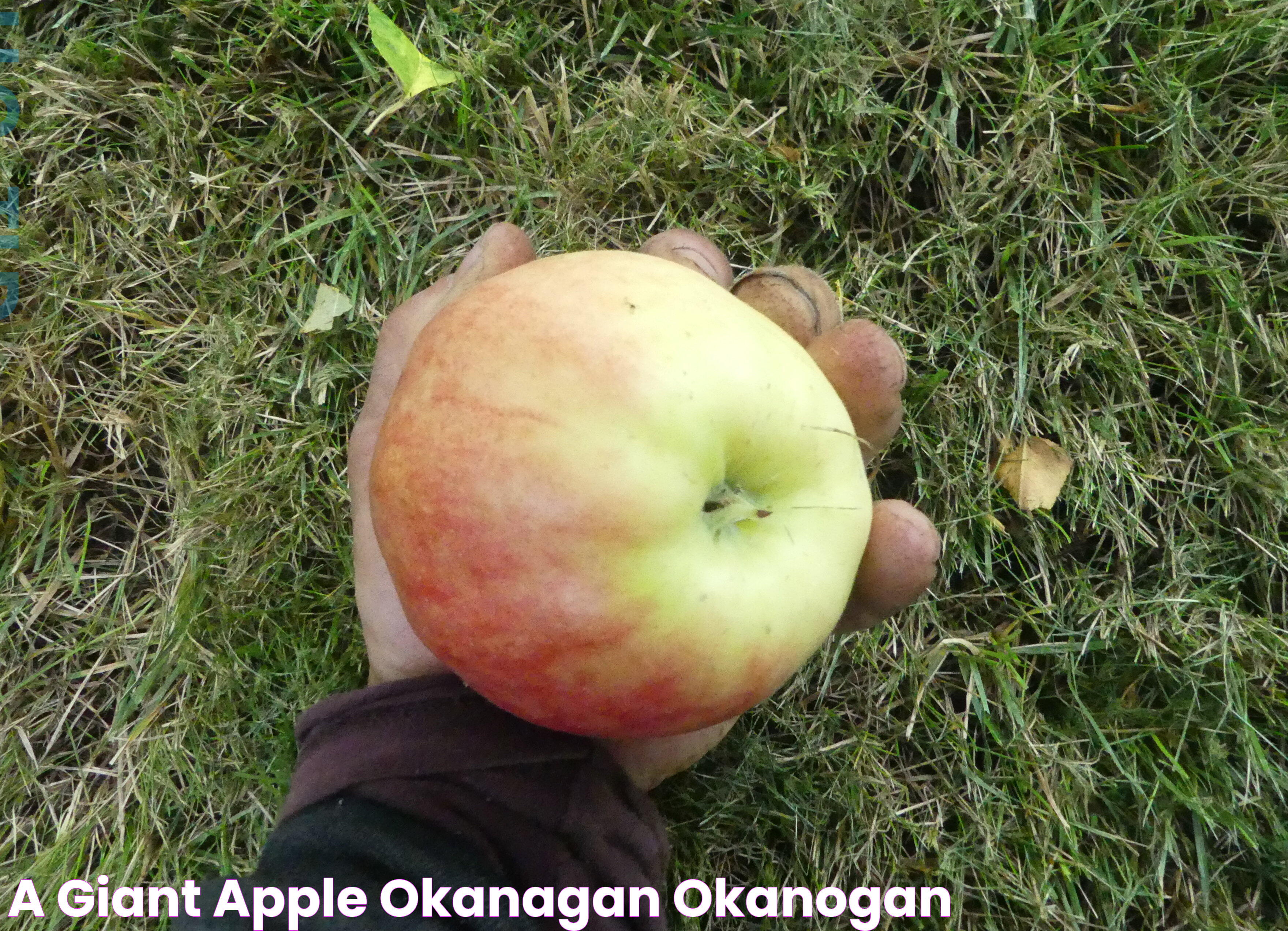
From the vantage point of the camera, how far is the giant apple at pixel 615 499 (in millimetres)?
1239

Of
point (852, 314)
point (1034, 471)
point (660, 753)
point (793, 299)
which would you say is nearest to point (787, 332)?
point (793, 299)


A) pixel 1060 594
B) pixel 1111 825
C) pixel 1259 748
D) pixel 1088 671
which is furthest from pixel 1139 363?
pixel 1111 825

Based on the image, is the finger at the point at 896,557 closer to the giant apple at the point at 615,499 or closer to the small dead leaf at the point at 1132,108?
the giant apple at the point at 615,499

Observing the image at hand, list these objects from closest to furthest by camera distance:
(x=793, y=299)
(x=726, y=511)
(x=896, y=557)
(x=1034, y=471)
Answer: (x=726, y=511)
(x=896, y=557)
(x=793, y=299)
(x=1034, y=471)

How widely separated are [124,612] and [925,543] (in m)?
1.95

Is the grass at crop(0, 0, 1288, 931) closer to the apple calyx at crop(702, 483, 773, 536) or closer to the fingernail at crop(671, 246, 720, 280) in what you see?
the fingernail at crop(671, 246, 720, 280)

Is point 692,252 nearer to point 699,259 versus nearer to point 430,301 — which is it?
point 699,259

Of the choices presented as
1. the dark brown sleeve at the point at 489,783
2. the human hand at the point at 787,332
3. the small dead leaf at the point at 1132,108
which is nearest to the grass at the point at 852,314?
the small dead leaf at the point at 1132,108

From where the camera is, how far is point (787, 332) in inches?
74.2

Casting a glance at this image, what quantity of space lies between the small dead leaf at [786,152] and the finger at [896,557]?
96 centimetres

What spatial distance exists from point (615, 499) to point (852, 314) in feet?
4.15

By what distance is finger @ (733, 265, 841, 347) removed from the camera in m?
1.87

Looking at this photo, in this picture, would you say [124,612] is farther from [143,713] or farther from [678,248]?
[678,248]

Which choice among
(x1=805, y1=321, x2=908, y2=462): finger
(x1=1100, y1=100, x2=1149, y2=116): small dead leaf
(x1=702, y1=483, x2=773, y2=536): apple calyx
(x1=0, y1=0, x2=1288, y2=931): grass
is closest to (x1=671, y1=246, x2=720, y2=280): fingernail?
(x1=805, y1=321, x2=908, y2=462): finger
